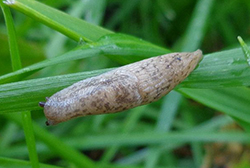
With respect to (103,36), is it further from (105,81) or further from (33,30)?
(33,30)

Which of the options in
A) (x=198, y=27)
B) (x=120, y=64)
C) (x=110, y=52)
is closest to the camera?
(x=110, y=52)

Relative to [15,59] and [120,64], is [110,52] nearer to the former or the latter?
[15,59]

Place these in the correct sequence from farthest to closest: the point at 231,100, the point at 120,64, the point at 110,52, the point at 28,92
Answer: the point at 120,64 < the point at 231,100 < the point at 110,52 < the point at 28,92

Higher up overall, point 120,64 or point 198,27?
point 198,27

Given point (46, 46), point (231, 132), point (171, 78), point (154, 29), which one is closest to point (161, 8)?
point (154, 29)

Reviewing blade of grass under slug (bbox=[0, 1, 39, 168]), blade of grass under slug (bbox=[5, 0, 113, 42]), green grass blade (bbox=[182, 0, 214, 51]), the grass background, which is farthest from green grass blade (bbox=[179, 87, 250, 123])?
green grass blade (bbox=[182, 0, 214, 51])

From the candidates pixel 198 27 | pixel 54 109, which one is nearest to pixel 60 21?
pixel 54 109

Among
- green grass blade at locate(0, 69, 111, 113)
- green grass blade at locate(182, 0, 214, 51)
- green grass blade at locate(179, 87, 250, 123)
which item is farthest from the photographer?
green grass blade at locate(182, 0, 214, 51)

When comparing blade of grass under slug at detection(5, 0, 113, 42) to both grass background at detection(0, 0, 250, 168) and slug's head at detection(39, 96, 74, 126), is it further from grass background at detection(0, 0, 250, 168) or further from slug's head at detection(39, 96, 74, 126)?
slug's head at detection(39, 96, 74, 126)
